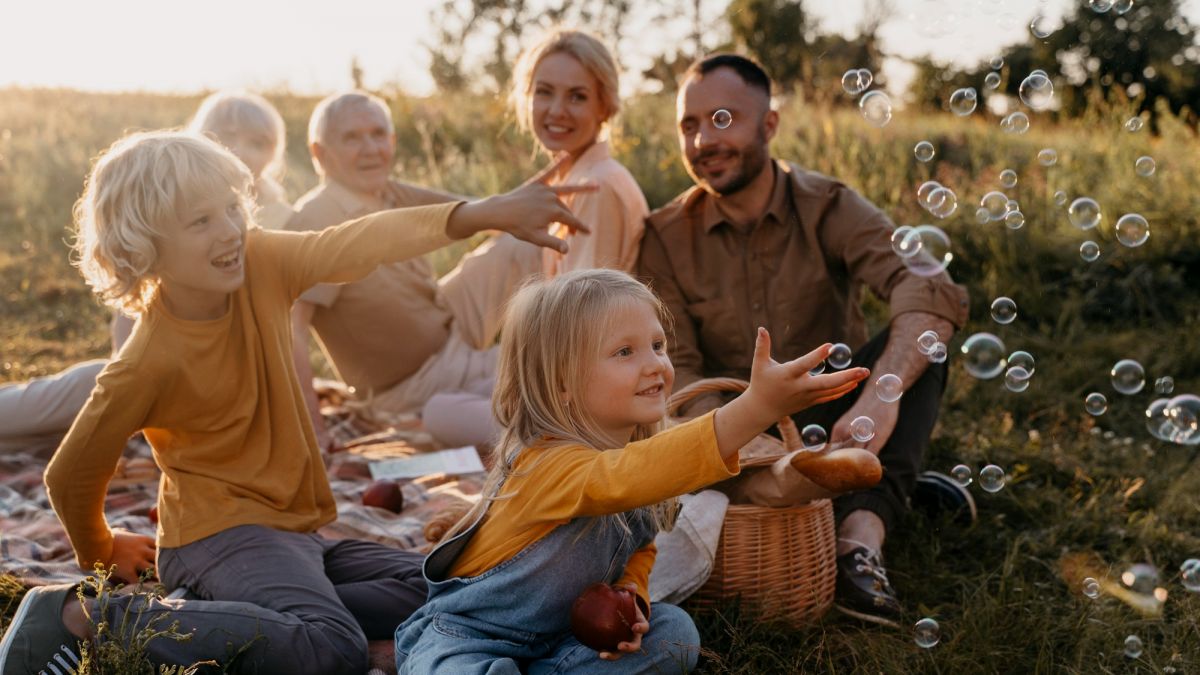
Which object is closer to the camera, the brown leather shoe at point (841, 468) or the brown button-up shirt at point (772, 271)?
the brown leather shoe at point (841, 468)

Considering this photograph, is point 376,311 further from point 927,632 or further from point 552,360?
point 927,632

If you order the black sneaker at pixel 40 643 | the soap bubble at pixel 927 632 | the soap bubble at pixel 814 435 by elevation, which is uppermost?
the soap bubble at pixel 814 435

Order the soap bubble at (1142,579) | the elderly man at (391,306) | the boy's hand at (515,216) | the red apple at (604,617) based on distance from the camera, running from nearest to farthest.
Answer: the red apple at (604,617) → the boy's hand at (515,216) → the soap bubble at (1142,579) → the elderly man at (391,306)

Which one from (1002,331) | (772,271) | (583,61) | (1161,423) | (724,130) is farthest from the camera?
(1002,331)

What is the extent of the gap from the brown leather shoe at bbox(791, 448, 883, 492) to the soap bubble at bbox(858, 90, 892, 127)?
1142 millimetres

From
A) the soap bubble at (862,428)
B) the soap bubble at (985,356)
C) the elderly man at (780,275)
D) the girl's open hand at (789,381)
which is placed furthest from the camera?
the elderly man at (780,275)

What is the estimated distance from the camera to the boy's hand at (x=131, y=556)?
2.93m

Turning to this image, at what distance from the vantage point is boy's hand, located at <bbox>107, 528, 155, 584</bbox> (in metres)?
2.93

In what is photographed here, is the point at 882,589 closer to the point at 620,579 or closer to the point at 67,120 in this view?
the point at 620,579

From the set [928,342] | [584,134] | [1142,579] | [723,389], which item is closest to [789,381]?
[723,389]

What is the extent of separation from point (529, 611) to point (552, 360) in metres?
0.50

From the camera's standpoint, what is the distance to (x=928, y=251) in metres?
3.12

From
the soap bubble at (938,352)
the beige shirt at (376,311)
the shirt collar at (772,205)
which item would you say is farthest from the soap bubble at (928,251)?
the beige shirt at (376,311)

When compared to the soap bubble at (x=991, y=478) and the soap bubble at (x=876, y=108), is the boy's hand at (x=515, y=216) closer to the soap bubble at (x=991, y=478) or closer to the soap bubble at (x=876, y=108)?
the soap bubble at (x=876, y=108)
